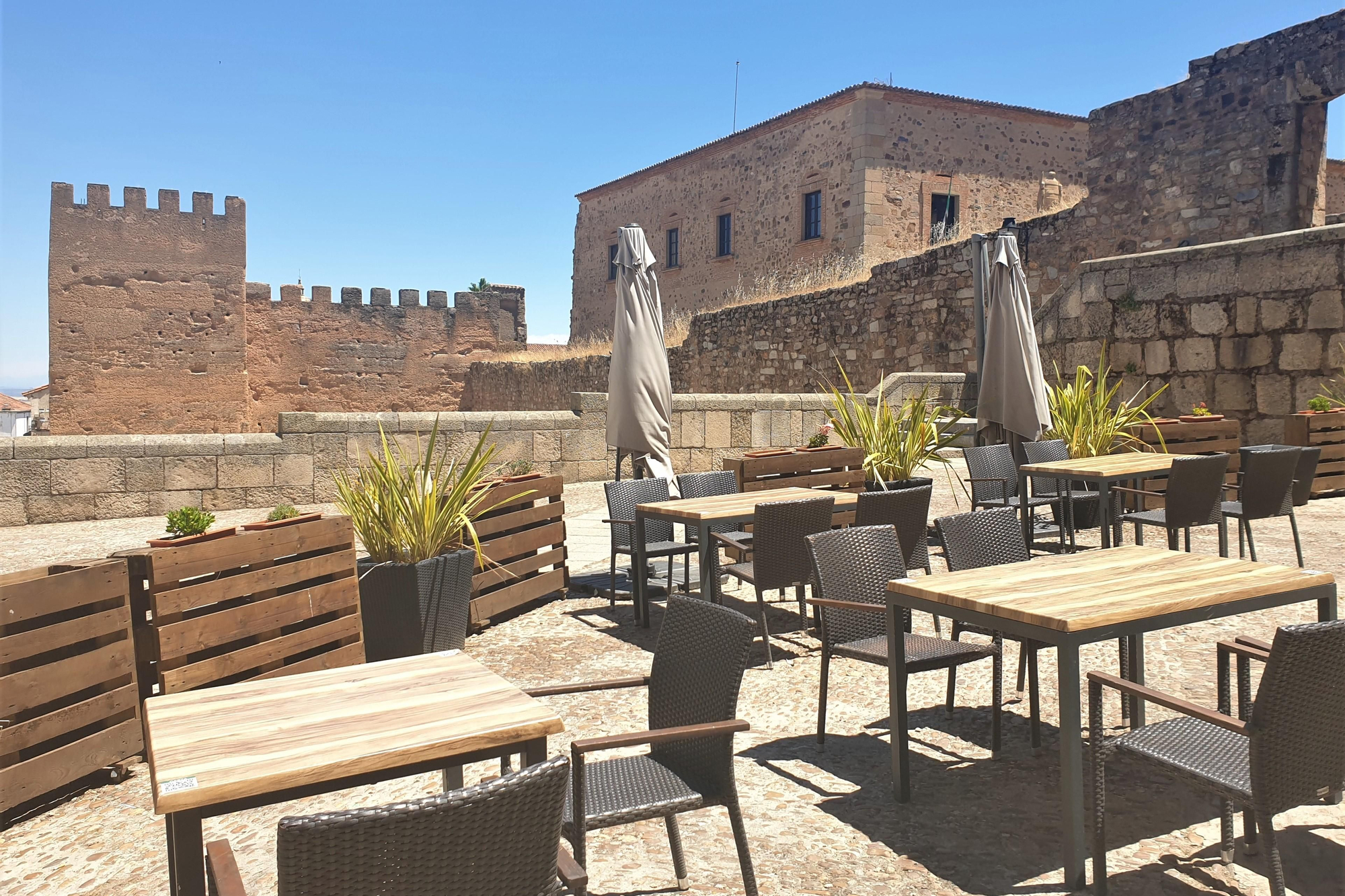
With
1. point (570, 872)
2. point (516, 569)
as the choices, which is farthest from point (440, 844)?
point (516, 569)

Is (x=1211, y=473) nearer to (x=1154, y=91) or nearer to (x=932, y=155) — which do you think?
(x=1154, y=91)

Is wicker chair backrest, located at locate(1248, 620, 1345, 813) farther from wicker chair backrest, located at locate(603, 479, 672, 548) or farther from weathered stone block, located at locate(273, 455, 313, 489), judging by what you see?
weathered stone block, located at locate(273, 455, 313, 489)

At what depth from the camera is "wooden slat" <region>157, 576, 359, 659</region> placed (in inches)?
119

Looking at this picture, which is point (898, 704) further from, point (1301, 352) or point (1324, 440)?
point (1301, 352)

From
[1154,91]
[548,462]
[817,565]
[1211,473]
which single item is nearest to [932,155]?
[1154,91]

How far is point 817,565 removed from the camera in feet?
10.6

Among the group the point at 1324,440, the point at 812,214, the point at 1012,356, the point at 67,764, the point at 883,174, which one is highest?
the point at 883,174

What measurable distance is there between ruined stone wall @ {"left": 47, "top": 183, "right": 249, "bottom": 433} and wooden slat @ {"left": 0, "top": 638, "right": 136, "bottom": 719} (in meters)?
19.9

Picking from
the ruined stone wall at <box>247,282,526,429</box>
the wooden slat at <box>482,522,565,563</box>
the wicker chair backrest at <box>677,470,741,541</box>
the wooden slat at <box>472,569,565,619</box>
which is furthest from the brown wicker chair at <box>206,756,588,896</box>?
the ruined stone wall at <box>247,282,526,429</box>

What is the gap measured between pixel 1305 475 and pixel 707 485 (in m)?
3.90

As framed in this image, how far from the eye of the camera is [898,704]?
275 centimetres

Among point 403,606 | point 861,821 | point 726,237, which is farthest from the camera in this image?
point 726,237

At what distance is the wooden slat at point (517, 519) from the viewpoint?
15.8 ft

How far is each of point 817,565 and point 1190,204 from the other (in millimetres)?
11490
